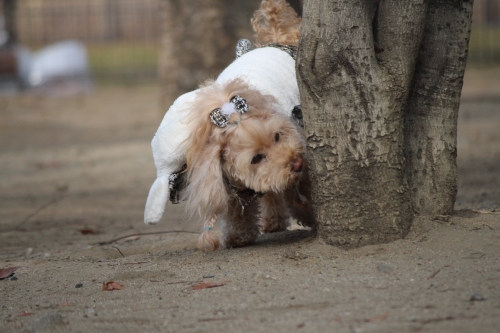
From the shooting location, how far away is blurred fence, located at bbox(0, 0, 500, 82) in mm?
18125

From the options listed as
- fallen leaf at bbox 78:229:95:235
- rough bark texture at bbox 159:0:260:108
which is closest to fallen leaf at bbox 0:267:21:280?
fallen leaf at bbox 78:229:95:235

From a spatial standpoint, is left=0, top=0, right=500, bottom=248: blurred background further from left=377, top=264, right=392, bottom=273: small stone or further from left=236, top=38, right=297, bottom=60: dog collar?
left=236, top=38, right=297, bottom=60: dog collar

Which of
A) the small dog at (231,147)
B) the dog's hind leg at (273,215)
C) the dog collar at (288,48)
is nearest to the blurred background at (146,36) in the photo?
the dog collar at (288,48)

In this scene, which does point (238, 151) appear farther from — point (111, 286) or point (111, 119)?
point (111, 119)

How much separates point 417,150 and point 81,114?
1008cm

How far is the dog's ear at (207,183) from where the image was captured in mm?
3340

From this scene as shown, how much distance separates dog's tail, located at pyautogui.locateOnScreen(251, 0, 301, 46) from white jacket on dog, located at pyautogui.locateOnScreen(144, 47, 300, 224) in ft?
1.17

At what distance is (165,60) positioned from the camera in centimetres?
937

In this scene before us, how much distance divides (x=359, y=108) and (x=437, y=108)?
53 cm

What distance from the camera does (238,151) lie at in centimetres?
338

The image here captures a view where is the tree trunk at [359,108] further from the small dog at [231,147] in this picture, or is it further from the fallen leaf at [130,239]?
the fallen leaf at [130,239]

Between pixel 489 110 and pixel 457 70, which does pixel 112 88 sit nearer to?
pixel 489 110

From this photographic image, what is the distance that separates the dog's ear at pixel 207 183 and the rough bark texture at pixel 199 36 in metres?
5.57

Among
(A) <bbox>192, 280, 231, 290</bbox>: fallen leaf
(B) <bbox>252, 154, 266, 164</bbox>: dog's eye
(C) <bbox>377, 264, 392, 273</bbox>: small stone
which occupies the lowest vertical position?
(A) <bbox>192, 280, 231, 290</bbox>: fallen leaf
